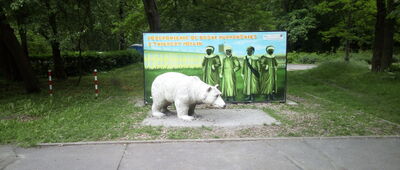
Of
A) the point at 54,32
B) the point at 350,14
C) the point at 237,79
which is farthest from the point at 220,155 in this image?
the point at 350,14

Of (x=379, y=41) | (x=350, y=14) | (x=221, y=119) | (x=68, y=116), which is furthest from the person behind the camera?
(x=350, y=14)

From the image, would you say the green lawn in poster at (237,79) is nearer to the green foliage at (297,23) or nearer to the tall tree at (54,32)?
the tall tree at (54,32)

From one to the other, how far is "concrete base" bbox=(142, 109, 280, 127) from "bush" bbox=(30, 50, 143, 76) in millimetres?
9354

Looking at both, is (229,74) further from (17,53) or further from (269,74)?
(17,53)

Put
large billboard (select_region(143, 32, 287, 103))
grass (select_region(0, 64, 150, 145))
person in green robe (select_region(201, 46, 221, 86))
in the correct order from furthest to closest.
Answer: person in green robe (select_region(201, 46, 221, 86)), large billboard (select_region(143, 32, 287, 103)), grass (select_region(0, 64, 150, 145))

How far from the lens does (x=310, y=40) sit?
145ft

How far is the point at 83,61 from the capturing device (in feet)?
74.4

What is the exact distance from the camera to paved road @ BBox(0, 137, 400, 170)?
5.18 m

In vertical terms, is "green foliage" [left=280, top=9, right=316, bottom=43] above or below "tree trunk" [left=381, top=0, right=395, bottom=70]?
above

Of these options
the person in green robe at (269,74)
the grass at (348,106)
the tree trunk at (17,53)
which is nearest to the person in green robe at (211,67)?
the person in green robe at (269,74)

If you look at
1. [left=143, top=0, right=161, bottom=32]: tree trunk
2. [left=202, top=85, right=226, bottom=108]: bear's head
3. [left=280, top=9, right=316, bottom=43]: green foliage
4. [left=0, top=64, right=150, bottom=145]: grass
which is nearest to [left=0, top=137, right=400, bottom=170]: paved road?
[left=0, top=64, right=150, bottom=145]: grass

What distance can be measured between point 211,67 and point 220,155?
5170 millimetres

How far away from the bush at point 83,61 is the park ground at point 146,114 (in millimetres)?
4810

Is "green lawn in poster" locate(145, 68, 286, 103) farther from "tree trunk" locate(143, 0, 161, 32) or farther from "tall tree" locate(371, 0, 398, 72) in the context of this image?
"tall tree" locate(371, 0, 398, 72)
